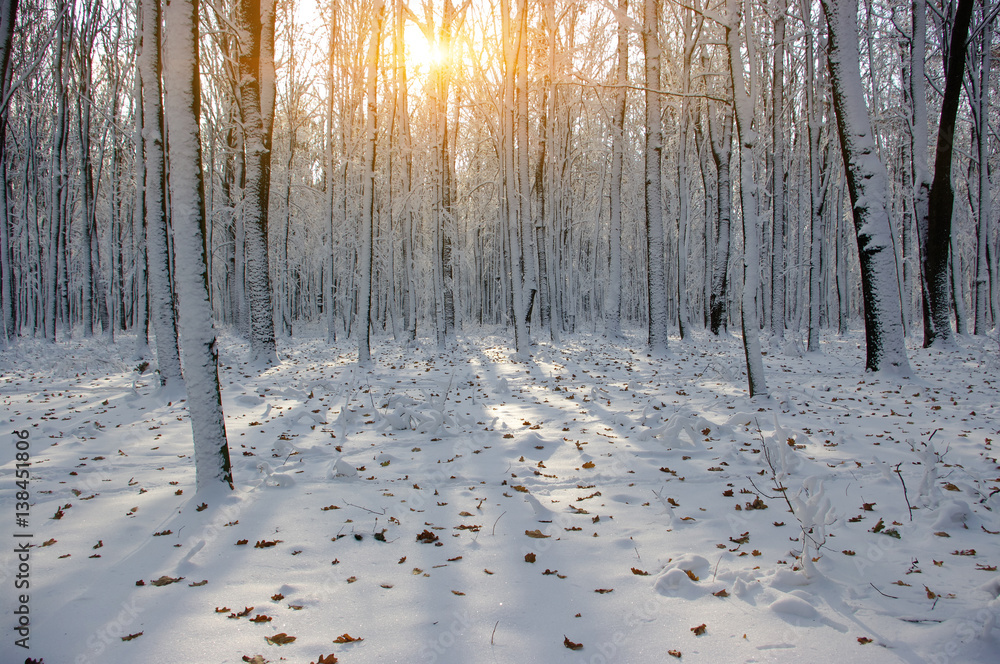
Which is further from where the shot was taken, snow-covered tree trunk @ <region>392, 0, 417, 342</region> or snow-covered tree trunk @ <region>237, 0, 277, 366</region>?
snow-covered tree trunk @ <region>392, 0, 417, 342</region>

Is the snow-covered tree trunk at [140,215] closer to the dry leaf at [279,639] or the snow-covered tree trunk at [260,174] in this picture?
the snow-covered tree trunk at [260,174]

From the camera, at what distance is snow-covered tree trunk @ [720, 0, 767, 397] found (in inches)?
261

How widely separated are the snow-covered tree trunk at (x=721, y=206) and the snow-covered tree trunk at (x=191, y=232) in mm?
13565

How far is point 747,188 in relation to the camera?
6.58 meters

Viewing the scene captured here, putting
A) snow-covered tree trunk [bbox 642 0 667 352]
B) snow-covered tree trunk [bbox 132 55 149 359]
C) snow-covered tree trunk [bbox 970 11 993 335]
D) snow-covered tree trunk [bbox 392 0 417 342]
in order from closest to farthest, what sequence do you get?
snow-covered tree trunk [bbox 642 0 667 352] → snow-covered tree trunk [bbox 132 55 149 359] → snow-covered tree trunk [bbox 970 11 993 335] → snow-covered tree trunk [bbox 392 0 417 342]

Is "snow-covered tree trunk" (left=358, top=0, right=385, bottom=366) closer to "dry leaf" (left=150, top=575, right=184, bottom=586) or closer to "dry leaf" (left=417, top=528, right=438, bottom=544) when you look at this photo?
"dry leaf" (left=417, top=528, right=438, bottom=544)

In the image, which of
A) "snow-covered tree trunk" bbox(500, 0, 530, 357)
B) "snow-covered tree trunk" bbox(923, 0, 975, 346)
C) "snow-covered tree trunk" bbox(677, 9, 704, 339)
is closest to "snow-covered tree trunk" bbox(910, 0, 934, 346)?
"snow-covered tree trunk" bbox(923, 0, 975, 346)

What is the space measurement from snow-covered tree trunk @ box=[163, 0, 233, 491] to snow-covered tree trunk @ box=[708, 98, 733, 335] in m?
13.6

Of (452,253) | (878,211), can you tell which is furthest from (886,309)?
(452,253)

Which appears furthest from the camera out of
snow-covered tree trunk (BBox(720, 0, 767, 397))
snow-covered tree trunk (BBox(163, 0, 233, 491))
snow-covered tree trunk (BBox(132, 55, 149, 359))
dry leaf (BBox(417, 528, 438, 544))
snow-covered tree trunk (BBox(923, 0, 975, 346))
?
snow-covered tree trunk (BBox(132, 55, 149, 359))

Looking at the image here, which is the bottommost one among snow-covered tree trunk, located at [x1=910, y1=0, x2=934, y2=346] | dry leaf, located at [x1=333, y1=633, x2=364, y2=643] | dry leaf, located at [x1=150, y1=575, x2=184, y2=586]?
dry leaf, located at [x1=333, y1=633, x2=364, y2=643]

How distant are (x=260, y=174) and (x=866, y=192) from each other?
11.3 meters

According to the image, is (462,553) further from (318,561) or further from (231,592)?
(231,592)

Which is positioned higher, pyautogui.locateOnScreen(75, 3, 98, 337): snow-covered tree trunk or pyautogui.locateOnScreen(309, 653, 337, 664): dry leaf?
pyautogui.locateOnScreen(75, 3, 98, 337): snow-covered tree trunk
